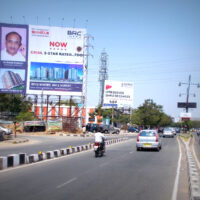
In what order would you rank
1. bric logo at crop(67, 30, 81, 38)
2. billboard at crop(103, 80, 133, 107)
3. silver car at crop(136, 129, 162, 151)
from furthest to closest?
billboard at crop(103, 80, 133, 107) → bric logo at crop(67, 30, 81, 38) → silver car at crop(136, 129, 162, 151)

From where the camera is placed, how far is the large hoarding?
43.4 meters

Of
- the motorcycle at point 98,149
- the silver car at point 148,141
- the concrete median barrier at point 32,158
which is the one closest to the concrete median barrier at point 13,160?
the concrete median barrier at point 32,158

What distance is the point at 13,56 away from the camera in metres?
42.6

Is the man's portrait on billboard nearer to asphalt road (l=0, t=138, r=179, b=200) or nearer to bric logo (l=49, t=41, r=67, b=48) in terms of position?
bric logo (l=49, t=41, r=67, b=48)

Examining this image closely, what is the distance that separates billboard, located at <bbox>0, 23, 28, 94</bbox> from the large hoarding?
934 mm

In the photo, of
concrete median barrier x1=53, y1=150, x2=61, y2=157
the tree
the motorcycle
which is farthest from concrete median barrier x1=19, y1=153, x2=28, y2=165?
the tree

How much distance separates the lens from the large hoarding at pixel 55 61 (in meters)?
43.4

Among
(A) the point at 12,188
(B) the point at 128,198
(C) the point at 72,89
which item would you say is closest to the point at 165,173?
(B) the point at 128,198

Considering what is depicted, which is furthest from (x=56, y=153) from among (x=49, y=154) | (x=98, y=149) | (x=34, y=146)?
(x=34, y=146)

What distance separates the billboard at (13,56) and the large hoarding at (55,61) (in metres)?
0.93

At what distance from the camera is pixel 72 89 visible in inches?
1753

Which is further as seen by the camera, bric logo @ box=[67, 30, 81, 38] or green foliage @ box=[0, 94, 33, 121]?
green foliage @ box=[0, 94, 33, 121]

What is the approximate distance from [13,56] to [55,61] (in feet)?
18.6

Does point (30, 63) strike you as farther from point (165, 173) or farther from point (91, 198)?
point (91, 198)
